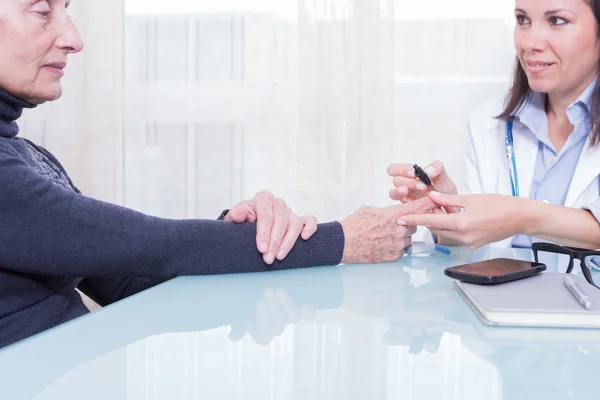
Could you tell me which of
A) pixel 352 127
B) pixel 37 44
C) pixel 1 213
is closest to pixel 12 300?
pixel 1 213

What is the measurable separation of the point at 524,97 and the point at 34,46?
4.11 feet

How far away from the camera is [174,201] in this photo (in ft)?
7.97

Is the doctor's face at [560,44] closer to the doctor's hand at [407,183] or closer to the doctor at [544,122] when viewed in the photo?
the doctor at [544,122]

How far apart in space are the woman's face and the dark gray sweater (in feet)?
0.12

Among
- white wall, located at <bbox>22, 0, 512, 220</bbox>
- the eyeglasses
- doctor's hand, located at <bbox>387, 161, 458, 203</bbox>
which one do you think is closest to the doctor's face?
doctor's hand, located at <bbox>387, 161, 458, 203</bbox>

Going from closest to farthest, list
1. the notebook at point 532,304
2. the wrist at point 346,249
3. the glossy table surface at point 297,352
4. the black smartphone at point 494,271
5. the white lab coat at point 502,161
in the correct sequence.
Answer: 1. the glossy table surface at point 297,352
2. the notebook at point 532,304
3. the black smartphone at point 494,271
4. the wrist at point 346,249
5. the white lab coat at point 502,161

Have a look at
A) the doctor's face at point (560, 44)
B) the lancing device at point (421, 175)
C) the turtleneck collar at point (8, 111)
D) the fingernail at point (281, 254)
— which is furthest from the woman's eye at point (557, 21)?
the turtleneck collar at point (8, 111)

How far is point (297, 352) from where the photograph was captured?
21.9 inches

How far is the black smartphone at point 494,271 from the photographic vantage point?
78 centimetres

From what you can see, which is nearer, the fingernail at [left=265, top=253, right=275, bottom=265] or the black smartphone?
the black smartphone

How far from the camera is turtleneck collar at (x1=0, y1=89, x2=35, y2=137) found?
997 mm

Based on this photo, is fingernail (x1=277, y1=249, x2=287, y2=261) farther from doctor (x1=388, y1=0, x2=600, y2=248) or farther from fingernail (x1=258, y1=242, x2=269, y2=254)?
doctor (x1=388, y1=0, x2=600, y2=248)

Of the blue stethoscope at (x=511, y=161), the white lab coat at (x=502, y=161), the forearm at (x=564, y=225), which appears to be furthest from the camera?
the blue stethoscope at (x=511, y=161)

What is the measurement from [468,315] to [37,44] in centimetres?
80
